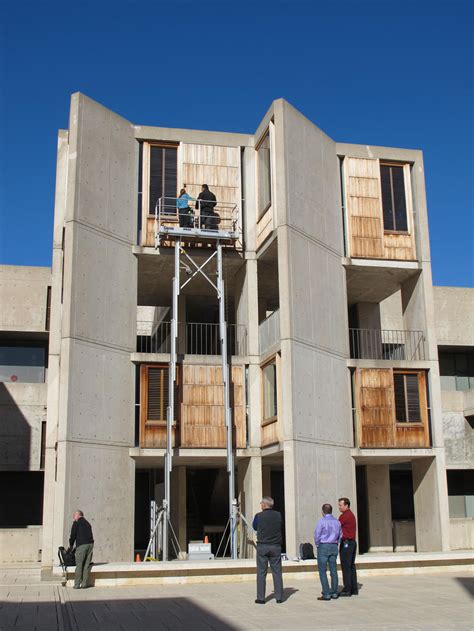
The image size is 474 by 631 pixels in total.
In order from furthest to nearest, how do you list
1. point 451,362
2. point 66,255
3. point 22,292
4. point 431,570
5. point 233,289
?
point 451,362 < point 22,292 < point 233,289 < point 66,255 < point 431,570

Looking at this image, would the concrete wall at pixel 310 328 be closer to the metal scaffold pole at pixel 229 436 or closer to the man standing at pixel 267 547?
the metal scaffold pole at pixel 229 436

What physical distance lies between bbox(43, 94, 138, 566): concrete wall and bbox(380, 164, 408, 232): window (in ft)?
28.0

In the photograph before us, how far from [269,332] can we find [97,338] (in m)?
5.39

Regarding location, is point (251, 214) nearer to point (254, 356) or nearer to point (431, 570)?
point (254, 356)

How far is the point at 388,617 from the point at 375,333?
18999 millimetres

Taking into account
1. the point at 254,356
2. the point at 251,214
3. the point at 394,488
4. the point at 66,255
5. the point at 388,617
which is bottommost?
the point at 388,617

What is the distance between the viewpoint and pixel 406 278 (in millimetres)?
27609

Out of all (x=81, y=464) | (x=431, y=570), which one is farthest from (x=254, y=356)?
(x=431, y=570)

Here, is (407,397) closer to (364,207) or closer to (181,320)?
(364,207)

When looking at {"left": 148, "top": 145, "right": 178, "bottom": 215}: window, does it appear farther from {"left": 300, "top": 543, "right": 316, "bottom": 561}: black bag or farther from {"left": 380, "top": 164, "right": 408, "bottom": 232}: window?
{"left": 300, "top": 543, "right": 316, "bottom": 561}: black bag

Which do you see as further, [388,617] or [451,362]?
[451,362]

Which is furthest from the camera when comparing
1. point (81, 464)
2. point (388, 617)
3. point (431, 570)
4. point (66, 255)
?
point (66, 255)

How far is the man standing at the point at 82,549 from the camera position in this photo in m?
16.4

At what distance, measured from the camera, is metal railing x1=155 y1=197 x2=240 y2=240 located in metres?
25.4
